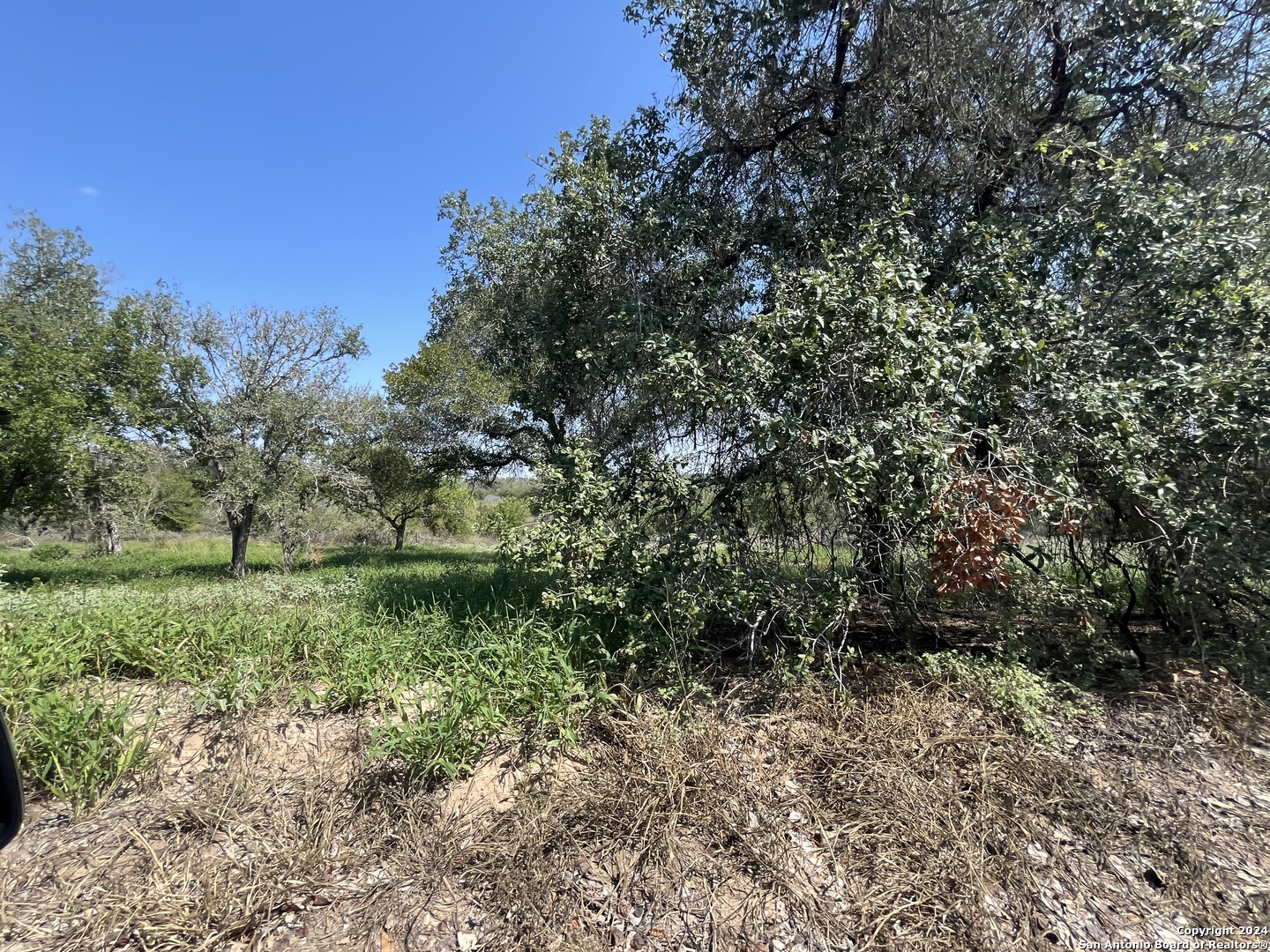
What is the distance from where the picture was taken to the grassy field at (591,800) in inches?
85.1

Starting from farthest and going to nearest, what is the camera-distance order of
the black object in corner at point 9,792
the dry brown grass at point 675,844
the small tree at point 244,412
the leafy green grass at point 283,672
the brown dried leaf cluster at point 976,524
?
1. the small tree at point 244,412
2. the brown dried leaf cluster at point 976,524
3. the leafy green grass at point 283,672
4. the dry brown grass at point 675,844
5. the black object in corner at point 9,792

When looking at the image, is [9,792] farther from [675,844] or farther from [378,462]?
[378,462]

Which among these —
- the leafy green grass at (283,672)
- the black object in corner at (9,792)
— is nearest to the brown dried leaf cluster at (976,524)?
Answer: the leafy green grass at (283,672)

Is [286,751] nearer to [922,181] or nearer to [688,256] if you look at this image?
[688,256]

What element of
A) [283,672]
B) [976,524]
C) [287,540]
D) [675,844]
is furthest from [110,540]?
[976,524]

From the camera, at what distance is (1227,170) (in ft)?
14.0

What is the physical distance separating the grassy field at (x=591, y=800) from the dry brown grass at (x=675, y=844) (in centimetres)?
1

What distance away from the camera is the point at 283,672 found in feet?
12.0

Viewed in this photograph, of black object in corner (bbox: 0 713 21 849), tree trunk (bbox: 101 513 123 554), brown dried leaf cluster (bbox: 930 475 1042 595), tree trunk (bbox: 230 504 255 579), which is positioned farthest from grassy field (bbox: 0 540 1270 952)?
tree trunk (bbox: 101 513 123 554)

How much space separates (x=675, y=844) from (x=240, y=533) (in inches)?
494

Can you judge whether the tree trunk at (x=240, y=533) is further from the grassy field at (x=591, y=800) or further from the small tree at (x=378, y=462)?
the grassy field at (x=591, y=800)

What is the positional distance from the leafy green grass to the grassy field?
22mm

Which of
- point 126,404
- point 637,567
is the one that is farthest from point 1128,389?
point 126,404

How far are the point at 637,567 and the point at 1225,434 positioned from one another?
13.0 ft
